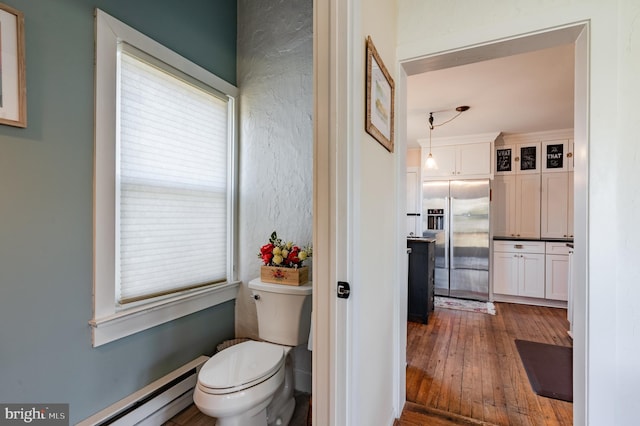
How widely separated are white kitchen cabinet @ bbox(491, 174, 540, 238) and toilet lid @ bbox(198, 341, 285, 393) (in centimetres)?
409

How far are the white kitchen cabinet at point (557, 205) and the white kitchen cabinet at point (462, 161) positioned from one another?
2.90 feet

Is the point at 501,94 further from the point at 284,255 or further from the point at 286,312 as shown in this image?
the point at 286,312

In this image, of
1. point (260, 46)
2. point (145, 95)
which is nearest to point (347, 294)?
point (145, 95)

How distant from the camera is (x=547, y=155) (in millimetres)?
4176

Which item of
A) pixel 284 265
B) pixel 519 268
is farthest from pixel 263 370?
pixel 519 268

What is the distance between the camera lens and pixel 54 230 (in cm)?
127

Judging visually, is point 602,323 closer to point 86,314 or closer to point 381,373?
point 381,373

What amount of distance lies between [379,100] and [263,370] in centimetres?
137

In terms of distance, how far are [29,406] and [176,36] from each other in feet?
6.44

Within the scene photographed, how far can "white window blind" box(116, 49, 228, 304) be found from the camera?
5.08ft

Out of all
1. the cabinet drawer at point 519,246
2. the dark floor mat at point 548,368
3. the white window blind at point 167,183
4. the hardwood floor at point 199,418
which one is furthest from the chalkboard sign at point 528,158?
the hardwood floor at point 199,418

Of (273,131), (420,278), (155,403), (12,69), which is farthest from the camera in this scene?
(420,278)

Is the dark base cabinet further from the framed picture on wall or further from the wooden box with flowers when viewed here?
the framed picture on wall

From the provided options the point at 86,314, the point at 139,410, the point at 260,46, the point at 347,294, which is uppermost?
the point at 260,46
